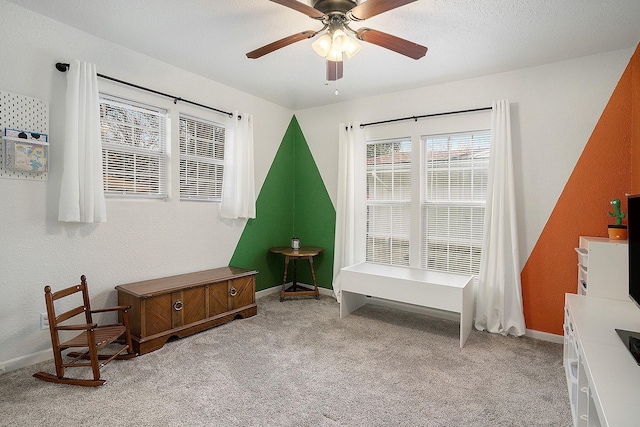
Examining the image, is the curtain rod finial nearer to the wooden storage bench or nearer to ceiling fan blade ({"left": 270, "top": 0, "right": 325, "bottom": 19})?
the wooden storage bench

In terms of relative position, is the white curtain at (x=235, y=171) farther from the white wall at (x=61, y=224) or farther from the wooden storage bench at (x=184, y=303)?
the wooden storage bench at (x=184, y=303)

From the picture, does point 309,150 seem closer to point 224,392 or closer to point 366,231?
point 366,231

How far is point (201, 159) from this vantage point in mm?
3570

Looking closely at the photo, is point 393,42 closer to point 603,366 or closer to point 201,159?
point 603,366

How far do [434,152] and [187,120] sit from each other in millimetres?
2694

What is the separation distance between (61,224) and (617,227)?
13.9ft

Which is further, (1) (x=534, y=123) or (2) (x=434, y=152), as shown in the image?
(2) (x=434, y=152)

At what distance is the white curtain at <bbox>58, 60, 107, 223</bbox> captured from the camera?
96.4 inches

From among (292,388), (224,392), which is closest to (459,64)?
(292,388)

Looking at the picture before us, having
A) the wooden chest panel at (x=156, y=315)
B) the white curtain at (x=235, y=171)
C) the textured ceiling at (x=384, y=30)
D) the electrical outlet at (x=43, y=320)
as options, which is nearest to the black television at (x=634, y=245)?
the textured ceiling at (x=384, y=30)

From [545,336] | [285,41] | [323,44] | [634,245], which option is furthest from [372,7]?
[545,336]

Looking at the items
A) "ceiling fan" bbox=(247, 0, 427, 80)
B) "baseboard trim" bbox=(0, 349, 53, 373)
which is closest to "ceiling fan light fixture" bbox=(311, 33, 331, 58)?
"ceiling fan" bbox=(247, 0, 427, 80)

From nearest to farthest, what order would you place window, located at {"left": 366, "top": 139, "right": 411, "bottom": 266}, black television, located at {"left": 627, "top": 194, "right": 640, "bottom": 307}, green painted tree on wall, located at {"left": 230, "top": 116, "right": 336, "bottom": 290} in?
1. black television, located at {"left": 627, "top": 194, "right": 640, "bottom": 307}
2. window, located at {"left": 366, "top": 139, "right": 411, "bottom": 266}
3. green painted tree on wall, located at {"left": 230, "top": 116, "right": 336, "bottom": 290}

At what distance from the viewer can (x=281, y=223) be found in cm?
455
